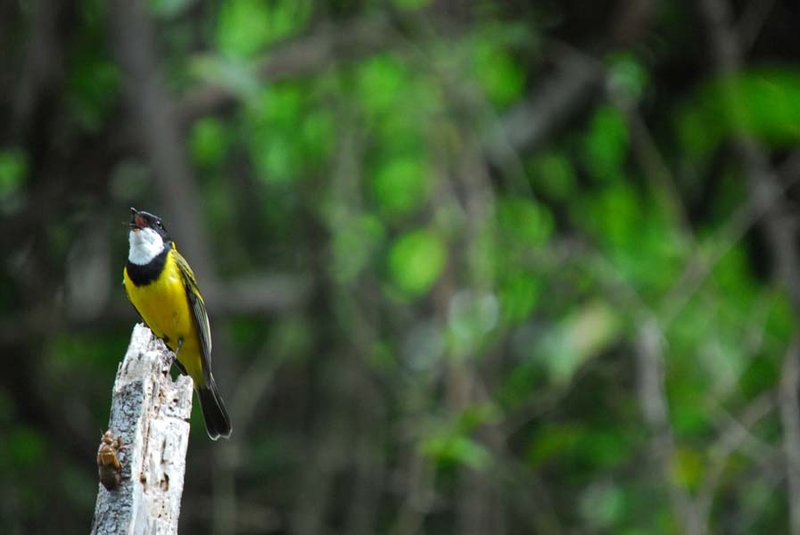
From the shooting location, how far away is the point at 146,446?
2.59 meters

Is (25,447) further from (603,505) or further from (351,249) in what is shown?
(603,505)

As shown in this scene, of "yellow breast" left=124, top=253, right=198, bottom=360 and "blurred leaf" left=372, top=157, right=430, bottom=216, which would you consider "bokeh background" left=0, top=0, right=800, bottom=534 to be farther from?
"yellow breast" left=124, top=253, right=198, bottom=360

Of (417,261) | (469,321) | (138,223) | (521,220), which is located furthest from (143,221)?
(521,220)

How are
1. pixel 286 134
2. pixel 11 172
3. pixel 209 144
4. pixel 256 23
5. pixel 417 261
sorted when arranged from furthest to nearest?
pixel 209 144
pixel 256 23
pixel 286 134
pixel 11 172
pixel 417 261

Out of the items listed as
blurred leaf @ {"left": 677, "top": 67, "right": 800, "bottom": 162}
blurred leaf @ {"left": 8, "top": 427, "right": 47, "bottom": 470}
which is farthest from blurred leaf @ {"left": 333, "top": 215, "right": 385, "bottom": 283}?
blurred leaf @ {"left": 8, "top": 427, "right": 47, "bottom": 470}

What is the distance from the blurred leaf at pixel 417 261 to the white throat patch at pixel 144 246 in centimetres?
175

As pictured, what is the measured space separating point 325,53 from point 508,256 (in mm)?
1348

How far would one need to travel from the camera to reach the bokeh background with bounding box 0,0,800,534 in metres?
5.91

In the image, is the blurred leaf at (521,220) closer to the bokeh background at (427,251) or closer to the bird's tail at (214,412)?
the bokeh background at (427,251)

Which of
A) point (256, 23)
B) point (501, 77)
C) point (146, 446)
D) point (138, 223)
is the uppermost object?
point (256, 23)

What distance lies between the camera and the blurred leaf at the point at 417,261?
607 centimetres

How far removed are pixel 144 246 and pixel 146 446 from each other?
5.93 feet

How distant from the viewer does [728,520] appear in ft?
21.5

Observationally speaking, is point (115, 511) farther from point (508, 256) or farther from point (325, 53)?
point (325, 53)
